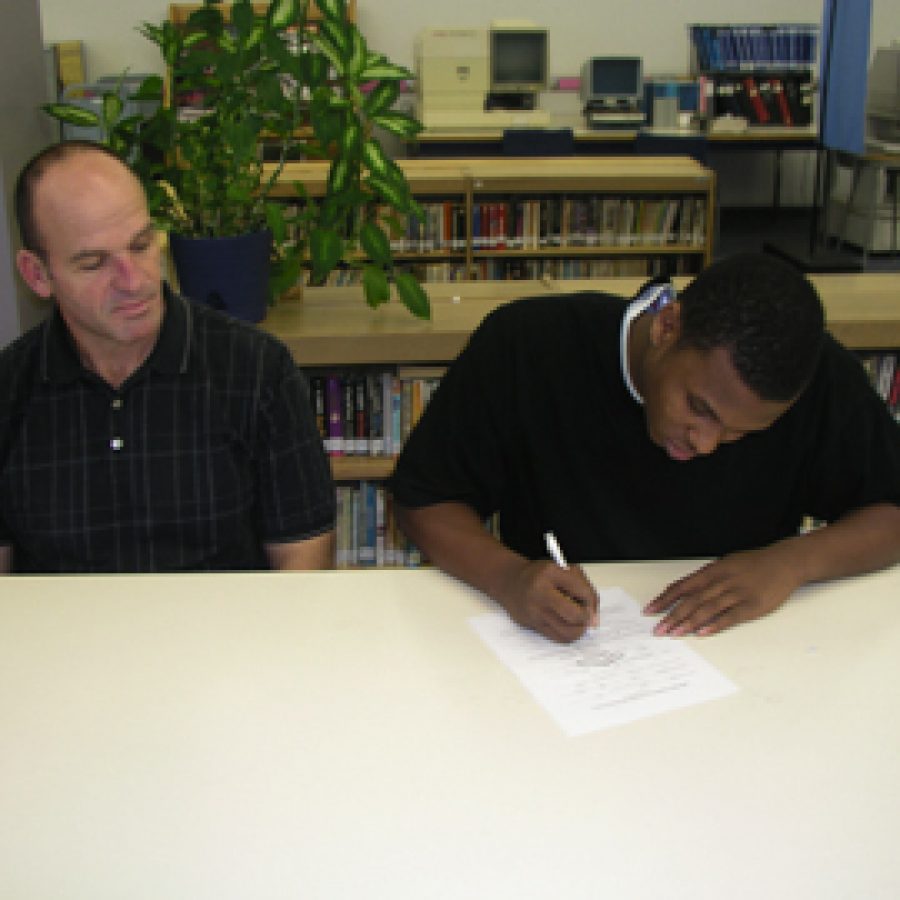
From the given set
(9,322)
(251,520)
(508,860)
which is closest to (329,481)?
(251,520)

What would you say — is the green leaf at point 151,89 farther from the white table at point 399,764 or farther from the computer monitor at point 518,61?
the computer monitor at point 518,61

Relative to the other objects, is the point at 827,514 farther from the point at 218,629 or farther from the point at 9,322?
the point at 9,322

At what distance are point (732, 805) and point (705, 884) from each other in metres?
0.10

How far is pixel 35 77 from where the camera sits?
8.14 feet

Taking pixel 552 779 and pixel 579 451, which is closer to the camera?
pixel 552 779

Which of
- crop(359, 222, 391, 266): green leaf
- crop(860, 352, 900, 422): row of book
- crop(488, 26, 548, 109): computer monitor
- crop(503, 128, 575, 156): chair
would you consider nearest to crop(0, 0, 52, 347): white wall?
crop(359, 222, 391, 266): green leaf

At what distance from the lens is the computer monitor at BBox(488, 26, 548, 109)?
6637 millimetres

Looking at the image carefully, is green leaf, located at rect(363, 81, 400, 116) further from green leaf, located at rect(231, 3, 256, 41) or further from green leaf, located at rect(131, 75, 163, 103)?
green leaf, located at rect(131, 75, 163, 103)

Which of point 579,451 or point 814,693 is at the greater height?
point 579,451

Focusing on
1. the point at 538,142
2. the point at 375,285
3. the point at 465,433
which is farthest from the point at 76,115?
the point at 538,142

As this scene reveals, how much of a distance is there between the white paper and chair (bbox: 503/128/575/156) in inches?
201

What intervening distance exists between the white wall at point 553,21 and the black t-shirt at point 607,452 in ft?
21.6

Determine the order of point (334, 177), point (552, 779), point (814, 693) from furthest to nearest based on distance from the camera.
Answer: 1. point (334, 177)
2. point (814, 693)
3. point (552, 779)

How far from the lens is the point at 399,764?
944 mm
